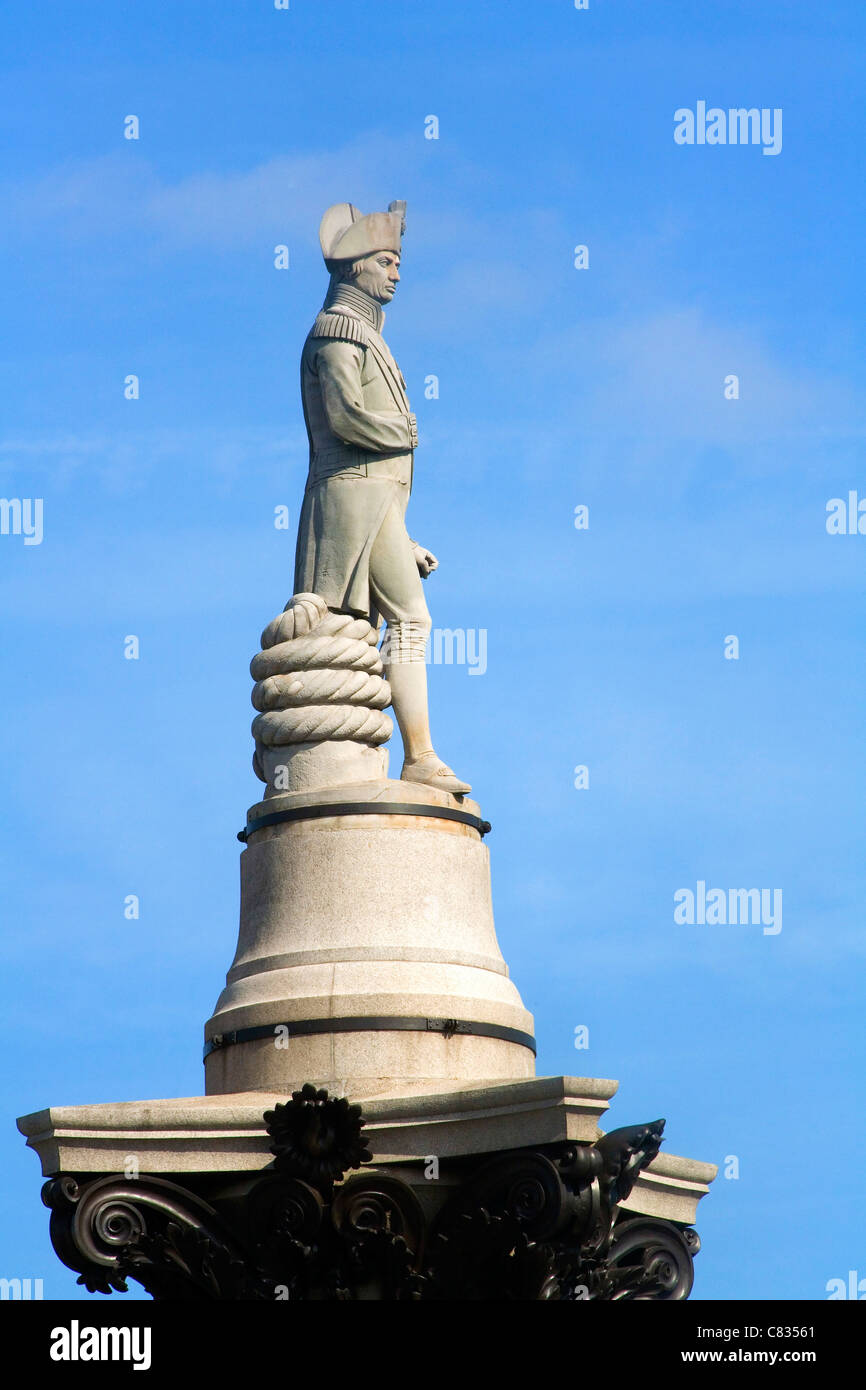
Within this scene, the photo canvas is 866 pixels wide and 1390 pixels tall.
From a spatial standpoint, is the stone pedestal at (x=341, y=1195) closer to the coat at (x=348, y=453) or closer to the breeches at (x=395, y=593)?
the breeches at (x=395, y=593)

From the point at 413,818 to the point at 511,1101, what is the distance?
3645 mm

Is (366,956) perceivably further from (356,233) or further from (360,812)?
(356,233)

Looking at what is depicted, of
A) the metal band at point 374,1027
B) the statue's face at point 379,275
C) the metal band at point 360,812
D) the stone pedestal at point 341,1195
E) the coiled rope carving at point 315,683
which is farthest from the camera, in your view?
the statue's face at point 379,275

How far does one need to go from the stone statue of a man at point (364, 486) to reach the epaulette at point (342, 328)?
0.03ft

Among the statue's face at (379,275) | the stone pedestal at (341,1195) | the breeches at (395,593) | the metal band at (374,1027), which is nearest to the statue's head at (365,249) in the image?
the statue's face at (379,275)

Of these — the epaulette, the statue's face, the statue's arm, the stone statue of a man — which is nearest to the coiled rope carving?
the stone statue of a man

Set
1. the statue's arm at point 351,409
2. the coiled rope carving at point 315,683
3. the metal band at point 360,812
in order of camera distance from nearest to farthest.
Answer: the metal band at point 360,812 → the coiled rope carving at point 315,683 → the statue's arm at point 351,409

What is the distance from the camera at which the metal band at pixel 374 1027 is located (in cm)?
2527

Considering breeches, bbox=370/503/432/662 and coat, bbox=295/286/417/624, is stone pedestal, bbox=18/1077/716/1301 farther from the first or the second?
coat, bbox=295/286/417/624

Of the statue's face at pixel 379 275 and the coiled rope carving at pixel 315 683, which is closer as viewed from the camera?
the coiled rope carving at pixel 315 683

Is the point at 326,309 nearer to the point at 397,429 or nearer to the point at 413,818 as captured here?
the point at 397,429

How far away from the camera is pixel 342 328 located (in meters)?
28.3

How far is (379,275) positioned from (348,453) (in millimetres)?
1960
